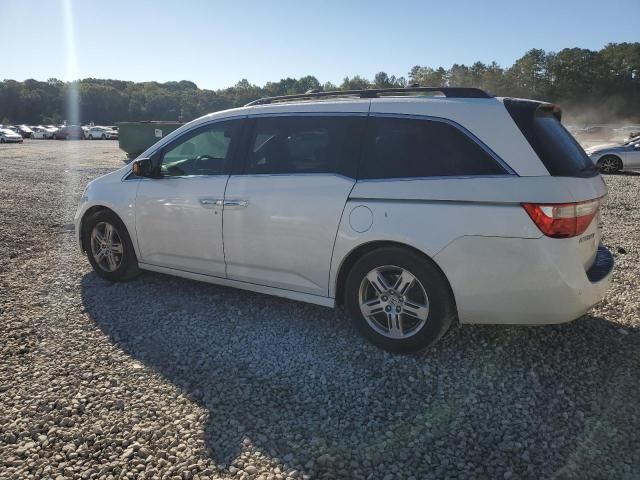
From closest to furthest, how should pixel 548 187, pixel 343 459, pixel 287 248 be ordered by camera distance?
1. pixel 343 459
2. pixel 548 187
3. pixel 287 248

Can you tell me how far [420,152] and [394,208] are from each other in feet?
1.47

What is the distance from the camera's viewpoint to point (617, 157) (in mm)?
17688

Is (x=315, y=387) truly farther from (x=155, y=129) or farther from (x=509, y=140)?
(x=155, y=129)

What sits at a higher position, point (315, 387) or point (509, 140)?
point (509, 140)

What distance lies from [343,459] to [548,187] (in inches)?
81.1

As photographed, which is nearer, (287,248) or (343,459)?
(343,459)

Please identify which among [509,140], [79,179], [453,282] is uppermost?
[509,140]

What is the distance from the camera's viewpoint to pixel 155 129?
66.9ft

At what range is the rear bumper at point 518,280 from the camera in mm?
3209

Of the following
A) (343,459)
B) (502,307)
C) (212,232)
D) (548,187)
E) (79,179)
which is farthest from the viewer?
(79,179)

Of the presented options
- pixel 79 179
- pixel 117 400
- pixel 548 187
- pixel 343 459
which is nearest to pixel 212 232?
pixel 117 400

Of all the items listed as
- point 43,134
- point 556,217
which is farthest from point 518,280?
point 43,134

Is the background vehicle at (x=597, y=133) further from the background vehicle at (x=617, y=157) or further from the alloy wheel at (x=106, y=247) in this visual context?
the alloy wheel at (x=106, y=247)

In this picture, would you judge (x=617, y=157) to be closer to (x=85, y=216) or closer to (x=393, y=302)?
(x=393, y=302)
